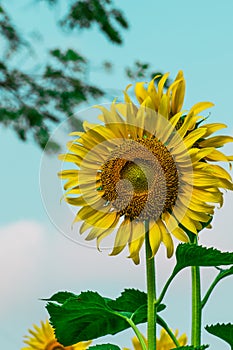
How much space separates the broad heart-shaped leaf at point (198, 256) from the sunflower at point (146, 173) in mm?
12

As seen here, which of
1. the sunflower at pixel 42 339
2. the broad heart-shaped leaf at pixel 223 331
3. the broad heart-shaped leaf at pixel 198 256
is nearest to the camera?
the broad heart-shaped leaf at pixel 198 256

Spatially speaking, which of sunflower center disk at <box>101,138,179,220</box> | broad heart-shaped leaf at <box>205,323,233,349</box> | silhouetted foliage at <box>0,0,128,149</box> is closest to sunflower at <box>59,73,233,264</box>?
sunflower center disk at <box>101,138,179,220</box>

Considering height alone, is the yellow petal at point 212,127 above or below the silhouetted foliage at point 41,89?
below

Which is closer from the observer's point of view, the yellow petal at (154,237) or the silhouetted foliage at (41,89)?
the yellow petal at (154,237)

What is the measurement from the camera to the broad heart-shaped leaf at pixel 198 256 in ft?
1.70

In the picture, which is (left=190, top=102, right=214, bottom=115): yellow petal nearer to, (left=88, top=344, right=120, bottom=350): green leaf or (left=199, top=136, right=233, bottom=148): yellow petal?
(left=199, top=136, right=233, bottom=148): yellow petal

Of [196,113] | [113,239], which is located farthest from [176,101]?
[113,239]

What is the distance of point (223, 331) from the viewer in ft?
2.06

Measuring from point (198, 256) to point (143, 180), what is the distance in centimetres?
8

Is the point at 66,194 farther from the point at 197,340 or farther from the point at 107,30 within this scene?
the point at 107,30

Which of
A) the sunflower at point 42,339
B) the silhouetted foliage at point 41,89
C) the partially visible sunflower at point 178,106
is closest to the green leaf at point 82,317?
the partially visible sunflower at point 178,106

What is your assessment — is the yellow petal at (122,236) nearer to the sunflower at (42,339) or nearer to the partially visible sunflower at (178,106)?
the partially visible sunflower at (178,106)

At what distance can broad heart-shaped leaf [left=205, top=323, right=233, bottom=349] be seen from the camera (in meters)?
0.62

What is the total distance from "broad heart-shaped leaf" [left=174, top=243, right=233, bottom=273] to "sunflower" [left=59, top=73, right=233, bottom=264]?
0.5 inches
